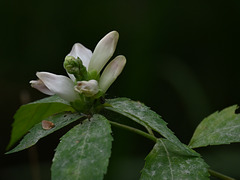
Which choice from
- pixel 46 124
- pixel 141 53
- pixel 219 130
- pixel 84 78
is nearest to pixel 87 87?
pixel 84 78

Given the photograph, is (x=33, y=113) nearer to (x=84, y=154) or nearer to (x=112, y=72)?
(x=112, y=72)

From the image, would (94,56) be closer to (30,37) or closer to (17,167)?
(17,167)

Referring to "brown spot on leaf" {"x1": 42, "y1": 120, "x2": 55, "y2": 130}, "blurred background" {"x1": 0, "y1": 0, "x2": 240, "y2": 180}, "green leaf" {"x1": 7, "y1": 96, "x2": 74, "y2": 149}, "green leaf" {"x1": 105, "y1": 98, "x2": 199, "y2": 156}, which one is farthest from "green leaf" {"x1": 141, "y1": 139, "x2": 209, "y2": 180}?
"blurred background" {"x1": 0, "y1": 0, "x2": 240, "y2": 180}

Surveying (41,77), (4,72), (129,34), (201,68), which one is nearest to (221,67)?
(201,68)

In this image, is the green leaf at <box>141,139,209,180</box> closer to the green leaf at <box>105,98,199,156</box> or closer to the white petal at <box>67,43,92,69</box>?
the green leaf at <box>105,98,199,156</box>

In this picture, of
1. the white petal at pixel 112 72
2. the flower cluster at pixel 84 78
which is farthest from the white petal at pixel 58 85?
the white petal at pixel 112 72
